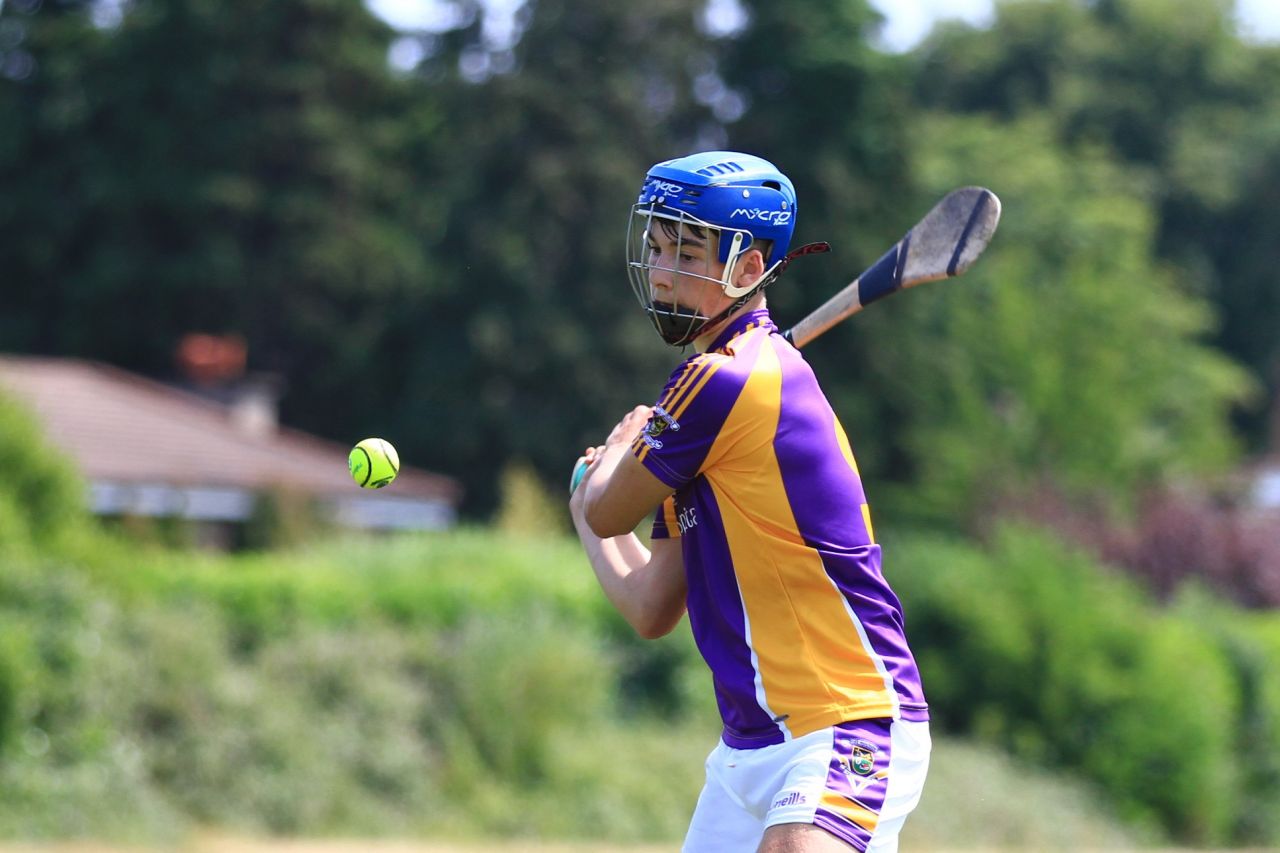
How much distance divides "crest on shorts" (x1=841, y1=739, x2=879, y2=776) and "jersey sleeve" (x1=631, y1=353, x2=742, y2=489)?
74 centimetres

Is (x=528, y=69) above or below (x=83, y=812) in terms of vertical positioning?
above

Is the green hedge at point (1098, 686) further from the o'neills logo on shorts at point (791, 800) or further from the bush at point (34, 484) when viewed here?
the o'neills logo on shorts at point (791, 800)

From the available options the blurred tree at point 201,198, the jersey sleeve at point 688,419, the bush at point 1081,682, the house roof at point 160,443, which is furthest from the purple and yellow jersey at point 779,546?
the blurred tree at point 201,198

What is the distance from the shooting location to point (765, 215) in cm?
441

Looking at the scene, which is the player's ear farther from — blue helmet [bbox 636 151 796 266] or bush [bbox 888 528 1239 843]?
bush [bbox 888 528 1239 843]

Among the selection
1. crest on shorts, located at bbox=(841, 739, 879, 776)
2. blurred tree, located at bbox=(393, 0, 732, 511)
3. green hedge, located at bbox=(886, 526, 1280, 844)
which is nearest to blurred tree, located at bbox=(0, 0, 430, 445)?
blurred tree, located at bbox=(393, 0, 732, 511)

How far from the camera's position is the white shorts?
4043mm

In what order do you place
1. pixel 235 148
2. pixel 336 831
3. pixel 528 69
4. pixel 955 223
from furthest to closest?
pixel 235 148, pixel 528 69, pixel 336 831, pixel 955 223

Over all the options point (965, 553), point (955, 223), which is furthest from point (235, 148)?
point (955, 223)

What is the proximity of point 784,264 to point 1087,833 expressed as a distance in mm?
13767

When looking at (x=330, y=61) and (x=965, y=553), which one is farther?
(x=330, y=61)

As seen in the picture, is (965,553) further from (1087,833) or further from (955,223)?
(955,223)

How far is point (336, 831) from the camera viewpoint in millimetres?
15102

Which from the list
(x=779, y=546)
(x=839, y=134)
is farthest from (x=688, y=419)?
(x=839, y=134)
